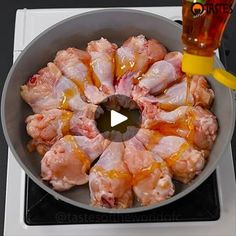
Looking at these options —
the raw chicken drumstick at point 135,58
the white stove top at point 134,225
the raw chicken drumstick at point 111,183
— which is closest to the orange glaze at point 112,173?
the raw chicken drumstick at point 111,183

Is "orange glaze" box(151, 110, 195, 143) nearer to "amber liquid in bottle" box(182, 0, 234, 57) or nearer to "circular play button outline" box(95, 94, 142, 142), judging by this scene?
"circular play button outline" box(95, 94, 142, 142)

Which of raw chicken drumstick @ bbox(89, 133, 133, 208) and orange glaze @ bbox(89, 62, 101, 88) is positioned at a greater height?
orange glaze @ bbox(89, 62, 101, 88)

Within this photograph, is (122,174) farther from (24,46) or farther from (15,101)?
(24,46)

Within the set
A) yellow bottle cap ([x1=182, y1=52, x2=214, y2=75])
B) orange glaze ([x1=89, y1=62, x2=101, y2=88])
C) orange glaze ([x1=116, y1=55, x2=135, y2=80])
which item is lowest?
orange glaze ([x1=89, y1=62, x2=101, y2=88])

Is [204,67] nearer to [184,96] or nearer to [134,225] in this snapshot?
[184,96]

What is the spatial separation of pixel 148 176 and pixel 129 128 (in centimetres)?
15

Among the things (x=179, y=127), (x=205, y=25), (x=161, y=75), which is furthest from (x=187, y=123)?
(x=205, y=25)

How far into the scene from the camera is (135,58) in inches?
46.4

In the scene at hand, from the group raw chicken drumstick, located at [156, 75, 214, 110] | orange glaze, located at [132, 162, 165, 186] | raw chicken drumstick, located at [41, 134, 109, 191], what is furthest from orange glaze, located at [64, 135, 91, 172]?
raw chicken drumstick, located at [156, 75, 214, 110]

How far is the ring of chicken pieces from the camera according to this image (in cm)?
104

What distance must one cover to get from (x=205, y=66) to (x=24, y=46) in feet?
1.55

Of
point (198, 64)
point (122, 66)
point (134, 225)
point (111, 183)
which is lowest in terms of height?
point (134, 225)

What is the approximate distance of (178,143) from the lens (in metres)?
1.08

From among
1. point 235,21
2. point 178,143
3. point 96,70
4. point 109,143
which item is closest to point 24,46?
point 96,70
